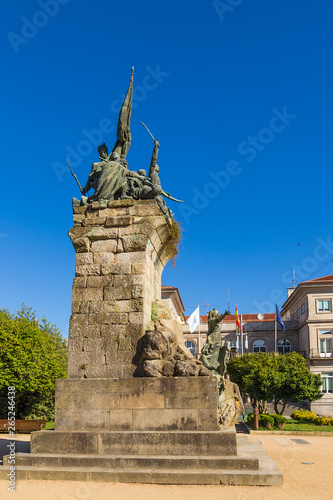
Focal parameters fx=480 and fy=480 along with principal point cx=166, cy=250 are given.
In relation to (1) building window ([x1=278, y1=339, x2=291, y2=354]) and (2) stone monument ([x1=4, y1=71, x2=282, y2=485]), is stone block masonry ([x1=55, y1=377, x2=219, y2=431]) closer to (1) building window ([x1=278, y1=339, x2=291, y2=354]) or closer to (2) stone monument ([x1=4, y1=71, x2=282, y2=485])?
(2) stone monument ([x1=4, y1=71, x2=282, y2=485])

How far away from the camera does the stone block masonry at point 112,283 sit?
8.74 meters

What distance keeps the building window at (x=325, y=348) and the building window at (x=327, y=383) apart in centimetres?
220

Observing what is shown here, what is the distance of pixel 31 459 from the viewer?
26.3ft

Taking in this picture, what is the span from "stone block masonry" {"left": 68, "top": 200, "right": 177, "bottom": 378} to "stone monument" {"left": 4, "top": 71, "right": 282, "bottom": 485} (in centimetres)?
2

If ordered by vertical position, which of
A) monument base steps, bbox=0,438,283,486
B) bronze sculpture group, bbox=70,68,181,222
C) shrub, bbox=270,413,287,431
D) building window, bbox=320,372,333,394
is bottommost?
building window, bbox=320,372,333,394

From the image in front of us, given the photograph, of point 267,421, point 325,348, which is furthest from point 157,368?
point 325,348

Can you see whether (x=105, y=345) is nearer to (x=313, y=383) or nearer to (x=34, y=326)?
(x=34, y=326)

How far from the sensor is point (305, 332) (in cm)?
5788

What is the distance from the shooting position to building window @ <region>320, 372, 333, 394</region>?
5175 cm

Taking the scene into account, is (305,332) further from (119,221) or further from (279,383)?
(119,221)

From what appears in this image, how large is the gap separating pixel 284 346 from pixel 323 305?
33.0 feet

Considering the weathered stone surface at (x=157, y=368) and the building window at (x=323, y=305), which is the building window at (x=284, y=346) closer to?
the building window at (x=323, y=305)

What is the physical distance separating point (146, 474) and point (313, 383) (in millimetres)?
32272

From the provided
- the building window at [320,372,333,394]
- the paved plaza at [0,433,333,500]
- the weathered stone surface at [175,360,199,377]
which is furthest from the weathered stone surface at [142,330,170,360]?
the building window at [320,372,333,394]
